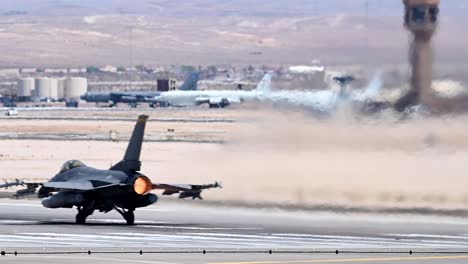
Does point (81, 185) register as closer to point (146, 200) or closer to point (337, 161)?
point (146, 200)

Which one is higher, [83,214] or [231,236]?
[83,214]

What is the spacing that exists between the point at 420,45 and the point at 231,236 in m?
14.4

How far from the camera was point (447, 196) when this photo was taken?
5341 cm

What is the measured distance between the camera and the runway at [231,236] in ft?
131

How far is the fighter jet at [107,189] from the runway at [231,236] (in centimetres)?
75

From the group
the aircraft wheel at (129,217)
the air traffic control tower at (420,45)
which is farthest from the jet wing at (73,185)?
the air traffic control tower at (420,45)

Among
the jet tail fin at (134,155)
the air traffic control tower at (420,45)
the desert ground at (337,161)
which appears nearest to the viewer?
the jet tail fin at (134,155)

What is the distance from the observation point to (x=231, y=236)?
47.4 m

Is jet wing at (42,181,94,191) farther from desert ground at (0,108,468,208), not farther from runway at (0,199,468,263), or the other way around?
desert ground at (0,108,468,208)

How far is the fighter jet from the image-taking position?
5028 cm

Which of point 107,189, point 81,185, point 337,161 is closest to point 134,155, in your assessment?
point 107,189

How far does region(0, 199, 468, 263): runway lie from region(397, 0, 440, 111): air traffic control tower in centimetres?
497

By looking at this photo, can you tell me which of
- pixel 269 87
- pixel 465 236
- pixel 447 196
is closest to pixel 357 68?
pixel 269 87

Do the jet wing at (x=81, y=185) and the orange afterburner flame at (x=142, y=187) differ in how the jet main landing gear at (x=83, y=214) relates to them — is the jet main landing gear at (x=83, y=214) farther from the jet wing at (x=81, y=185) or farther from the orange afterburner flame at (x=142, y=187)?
the orange afterburner flame at (x=142, y=187)
